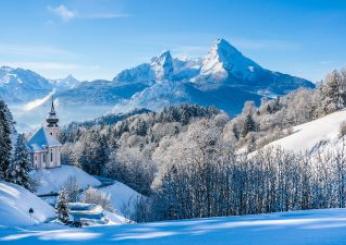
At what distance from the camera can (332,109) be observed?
3312 inches

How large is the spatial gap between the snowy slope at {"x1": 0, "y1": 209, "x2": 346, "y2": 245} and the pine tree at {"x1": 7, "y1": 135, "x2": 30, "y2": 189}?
2978 cm

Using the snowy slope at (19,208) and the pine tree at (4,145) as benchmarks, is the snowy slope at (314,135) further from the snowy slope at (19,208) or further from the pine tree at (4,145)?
the pine tree at (4,145)

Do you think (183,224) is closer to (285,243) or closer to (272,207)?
(285,243)

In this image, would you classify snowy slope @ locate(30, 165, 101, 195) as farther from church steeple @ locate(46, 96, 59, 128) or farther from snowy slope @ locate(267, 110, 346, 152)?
snowy slope @ locate(267, 110, 346, 152)

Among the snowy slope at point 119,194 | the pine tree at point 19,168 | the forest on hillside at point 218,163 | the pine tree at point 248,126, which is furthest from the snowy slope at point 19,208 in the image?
the pine tree at point 248,126

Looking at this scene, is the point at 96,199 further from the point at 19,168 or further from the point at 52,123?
the point at 52,123

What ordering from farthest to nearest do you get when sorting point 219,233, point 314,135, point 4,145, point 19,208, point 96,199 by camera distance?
point 314,135, point 96,199, point 4,145, point 19,208, point 219,233

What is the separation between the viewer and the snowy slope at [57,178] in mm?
69637

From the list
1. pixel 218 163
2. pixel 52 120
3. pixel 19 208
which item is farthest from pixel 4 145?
pixel 52 120

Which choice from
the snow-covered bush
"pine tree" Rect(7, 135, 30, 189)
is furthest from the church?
"pine tree" Rect(7, 135, 30, 189)

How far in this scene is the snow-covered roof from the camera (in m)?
78.8

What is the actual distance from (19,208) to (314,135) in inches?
1915

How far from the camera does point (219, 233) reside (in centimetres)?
1218

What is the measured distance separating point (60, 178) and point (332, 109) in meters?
50.3
